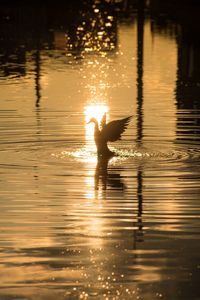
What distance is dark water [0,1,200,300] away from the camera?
1148 cm

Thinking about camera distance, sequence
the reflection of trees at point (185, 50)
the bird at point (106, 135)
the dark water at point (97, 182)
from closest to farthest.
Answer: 1. the dark water at point (97, 182)
2. the bird at point (106, 135)
3. the reflection of trees at point (185, 50)

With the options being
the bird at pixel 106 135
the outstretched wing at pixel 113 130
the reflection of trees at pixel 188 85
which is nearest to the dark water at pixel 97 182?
the reflection of trees at pixel 188 85

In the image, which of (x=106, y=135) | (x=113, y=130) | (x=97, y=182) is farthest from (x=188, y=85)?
(x=97, y=182)

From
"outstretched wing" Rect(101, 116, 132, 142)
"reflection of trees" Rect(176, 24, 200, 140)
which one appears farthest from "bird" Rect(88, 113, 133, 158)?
"reflection of trees" Rect(176, 24, 200, 140)

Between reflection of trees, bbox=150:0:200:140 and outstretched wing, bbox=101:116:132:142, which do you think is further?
reflection of trees, bbox=150:0:200:140

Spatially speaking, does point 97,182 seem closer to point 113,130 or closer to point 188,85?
point 113,130

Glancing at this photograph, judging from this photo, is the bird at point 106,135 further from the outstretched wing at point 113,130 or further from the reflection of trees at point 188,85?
the reflection of trees at point 188,85

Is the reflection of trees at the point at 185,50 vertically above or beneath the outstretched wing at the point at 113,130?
beneath

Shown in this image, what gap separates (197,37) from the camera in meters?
52.9

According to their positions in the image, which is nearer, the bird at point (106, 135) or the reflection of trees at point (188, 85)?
the bird at point (106, 135)

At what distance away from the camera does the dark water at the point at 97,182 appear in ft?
37.7

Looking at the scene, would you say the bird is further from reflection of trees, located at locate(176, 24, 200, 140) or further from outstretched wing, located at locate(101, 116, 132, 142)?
reflection of trees, located at locate(176, 24, 200, 140)

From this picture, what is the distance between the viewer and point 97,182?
17625mm

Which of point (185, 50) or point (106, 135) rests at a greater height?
point (106, 135)
